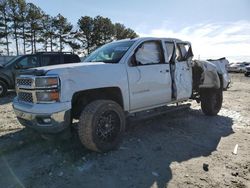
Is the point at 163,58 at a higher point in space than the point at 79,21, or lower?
lower

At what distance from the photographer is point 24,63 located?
1233 cm

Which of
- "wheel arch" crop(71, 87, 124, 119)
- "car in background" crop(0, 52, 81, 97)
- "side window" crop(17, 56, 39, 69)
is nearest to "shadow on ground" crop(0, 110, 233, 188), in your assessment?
"wheel arch" crop(71, 87, 124, 119)

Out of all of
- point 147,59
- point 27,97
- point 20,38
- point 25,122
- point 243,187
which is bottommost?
point 243,187

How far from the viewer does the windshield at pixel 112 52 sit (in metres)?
5.57

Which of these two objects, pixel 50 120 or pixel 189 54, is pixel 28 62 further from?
pixel 50 120

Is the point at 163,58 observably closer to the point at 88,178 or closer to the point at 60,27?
the point at 88,178

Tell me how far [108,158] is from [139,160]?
0.52m

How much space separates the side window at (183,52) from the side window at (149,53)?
72 cm

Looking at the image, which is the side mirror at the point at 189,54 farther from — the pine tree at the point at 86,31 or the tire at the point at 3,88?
the pine tree at the point at 86,31

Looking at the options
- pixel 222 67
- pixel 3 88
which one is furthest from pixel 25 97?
pixel 3 88

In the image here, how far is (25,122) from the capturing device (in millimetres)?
4973

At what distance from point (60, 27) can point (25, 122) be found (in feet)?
135

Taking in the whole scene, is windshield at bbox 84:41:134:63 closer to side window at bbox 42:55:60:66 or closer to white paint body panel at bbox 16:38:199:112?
white paint body panel at bbox 16:38:199:112

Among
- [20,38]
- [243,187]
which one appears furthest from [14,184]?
[20,38]
